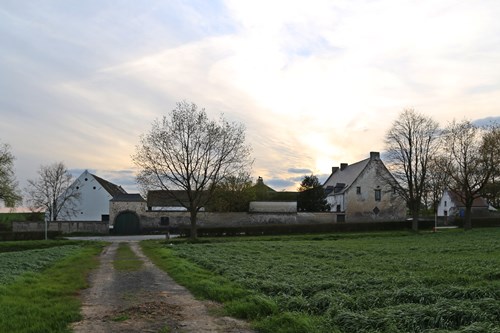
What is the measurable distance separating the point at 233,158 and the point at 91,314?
39.4 metres

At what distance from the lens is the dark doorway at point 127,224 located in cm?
6247

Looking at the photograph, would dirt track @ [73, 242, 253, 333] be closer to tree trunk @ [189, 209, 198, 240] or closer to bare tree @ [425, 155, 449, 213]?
tree trunk @ [189, 209, 198, 240]

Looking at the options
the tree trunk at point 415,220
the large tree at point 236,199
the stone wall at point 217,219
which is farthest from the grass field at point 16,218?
the tree trunk at point 415,220

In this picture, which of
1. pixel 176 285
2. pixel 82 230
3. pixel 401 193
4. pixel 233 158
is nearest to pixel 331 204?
pixel 401 193

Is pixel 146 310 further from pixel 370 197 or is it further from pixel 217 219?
pixel 370 197

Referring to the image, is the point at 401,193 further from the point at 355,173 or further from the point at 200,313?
the point at 200,313

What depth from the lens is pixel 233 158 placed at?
4925 centimetres

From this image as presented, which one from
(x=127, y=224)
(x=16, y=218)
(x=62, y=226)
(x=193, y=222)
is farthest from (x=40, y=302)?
(x=16, y=218)

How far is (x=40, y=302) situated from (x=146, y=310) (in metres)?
3.07

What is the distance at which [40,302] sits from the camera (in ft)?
37.1

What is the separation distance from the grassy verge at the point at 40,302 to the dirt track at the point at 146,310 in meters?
0.36

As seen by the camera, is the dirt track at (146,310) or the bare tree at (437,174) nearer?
the dirt track at (146,310)

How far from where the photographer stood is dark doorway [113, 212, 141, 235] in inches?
2459

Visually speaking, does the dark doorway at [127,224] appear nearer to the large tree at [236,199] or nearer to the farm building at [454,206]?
the large tree at [236,199]
